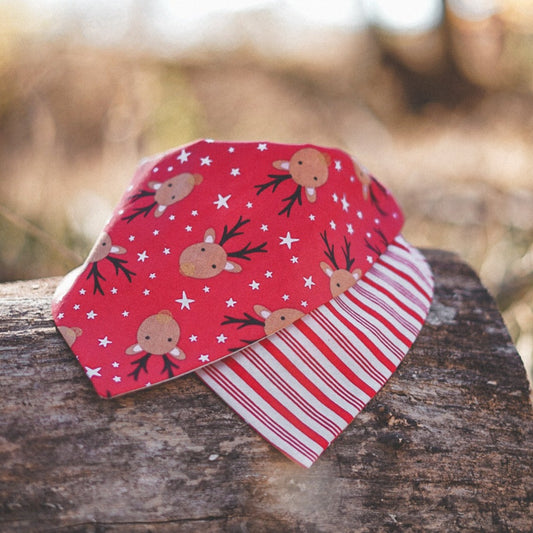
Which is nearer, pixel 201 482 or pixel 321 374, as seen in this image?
pixel 201 482

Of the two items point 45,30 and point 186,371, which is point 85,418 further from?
point 45,30

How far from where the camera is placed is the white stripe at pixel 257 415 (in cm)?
77

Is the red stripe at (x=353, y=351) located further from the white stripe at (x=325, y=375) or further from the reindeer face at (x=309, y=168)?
the reindeer face at (x=309, y=168)

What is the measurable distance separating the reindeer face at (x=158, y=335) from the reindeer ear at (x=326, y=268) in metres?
0.28

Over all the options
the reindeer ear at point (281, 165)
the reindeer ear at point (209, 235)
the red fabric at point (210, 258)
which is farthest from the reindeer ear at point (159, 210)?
the reindeer ear at point (281, 165)

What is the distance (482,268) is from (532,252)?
0.21 m

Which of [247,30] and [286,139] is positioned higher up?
[247,30]

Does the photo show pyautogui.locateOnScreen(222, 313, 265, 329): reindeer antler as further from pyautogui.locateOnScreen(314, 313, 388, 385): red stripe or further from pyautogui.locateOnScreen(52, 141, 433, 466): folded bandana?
pyautogui.locateOnScreen(314, 313, 388, 385): red stripe

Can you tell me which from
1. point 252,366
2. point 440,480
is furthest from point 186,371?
point 440,480

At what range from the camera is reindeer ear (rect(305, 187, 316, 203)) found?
0.96 m

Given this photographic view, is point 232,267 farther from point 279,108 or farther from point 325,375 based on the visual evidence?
point 279,108

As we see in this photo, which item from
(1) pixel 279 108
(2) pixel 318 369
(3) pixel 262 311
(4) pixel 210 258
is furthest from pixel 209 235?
(1) pixel 279 108

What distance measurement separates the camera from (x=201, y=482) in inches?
29.2

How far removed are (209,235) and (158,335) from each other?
0.65 ft
